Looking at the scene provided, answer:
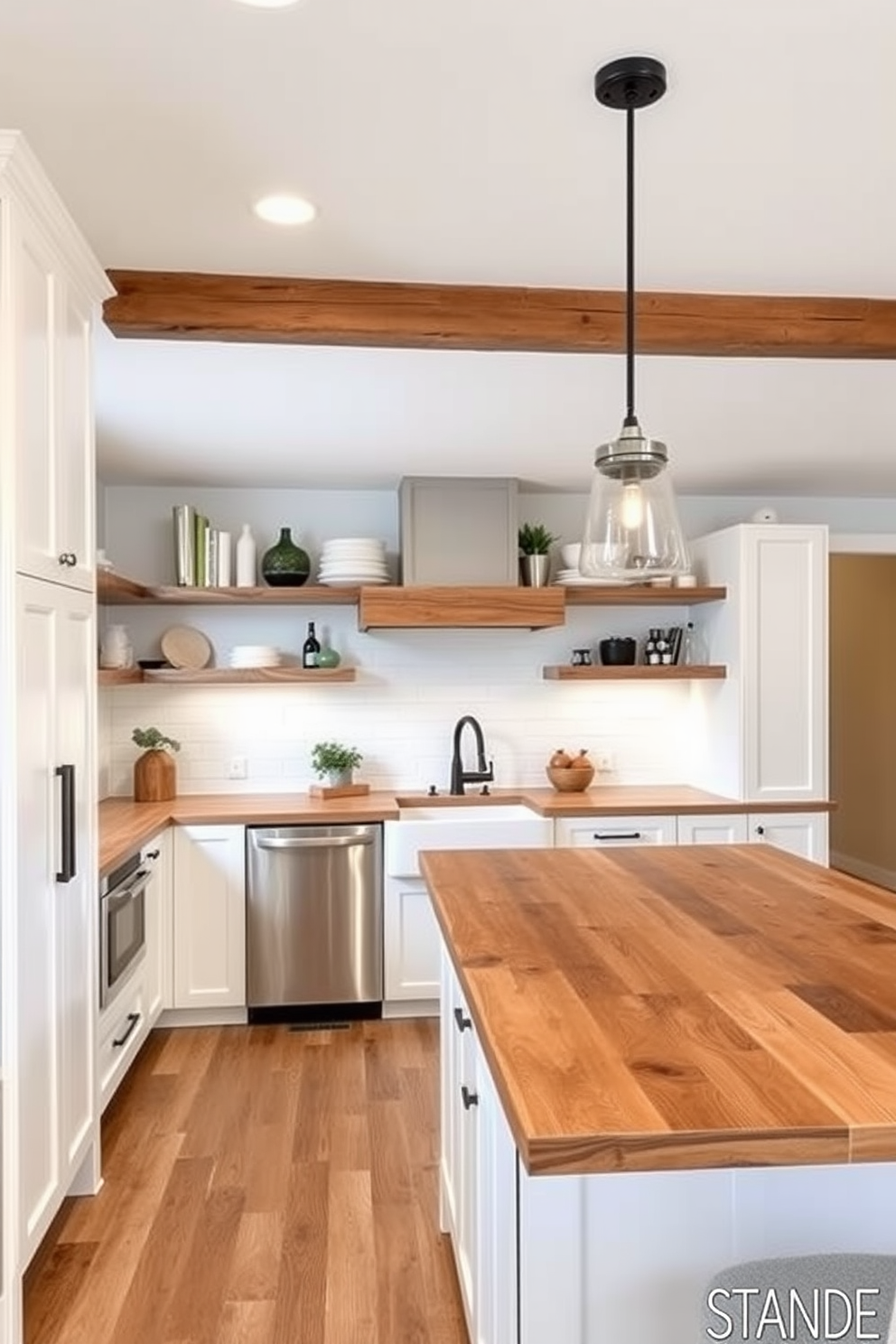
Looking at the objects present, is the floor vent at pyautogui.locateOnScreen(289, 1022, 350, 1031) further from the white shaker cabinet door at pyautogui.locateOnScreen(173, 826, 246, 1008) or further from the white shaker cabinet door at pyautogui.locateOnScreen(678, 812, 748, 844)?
the white shaker cabinet door at pyautogui.locateOnScreen(678, 812, 748, 844)

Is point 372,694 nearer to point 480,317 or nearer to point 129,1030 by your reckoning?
point 129,1030

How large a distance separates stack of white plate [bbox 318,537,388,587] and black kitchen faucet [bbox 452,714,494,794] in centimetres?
78

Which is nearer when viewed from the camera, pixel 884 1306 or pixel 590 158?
pixel 884 1306

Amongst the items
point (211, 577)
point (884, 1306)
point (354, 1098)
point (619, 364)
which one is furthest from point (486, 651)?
point (884, 1306)

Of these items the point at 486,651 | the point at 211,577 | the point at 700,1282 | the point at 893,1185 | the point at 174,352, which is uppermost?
the point at 174,352

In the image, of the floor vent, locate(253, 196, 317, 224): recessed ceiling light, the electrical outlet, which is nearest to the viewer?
locate(253, 196, 317, 224): recessed ceiling light

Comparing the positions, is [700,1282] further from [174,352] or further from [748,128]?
[174,352]

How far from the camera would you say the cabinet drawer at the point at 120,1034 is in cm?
288

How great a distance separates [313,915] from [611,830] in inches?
50.7

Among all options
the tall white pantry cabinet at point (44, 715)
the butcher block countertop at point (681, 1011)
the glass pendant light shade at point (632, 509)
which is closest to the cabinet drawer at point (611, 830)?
the butcher block countertop at point (681, 1011)

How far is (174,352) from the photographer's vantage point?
2.82 m

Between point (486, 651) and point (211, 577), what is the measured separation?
4.43ft

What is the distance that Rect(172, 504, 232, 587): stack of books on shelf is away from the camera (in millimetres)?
4207

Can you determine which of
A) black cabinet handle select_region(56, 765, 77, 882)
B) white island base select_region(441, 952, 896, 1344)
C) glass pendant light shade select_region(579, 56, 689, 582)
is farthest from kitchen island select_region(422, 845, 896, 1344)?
black cabinet handle select_region(56, 765, 77, 882)
